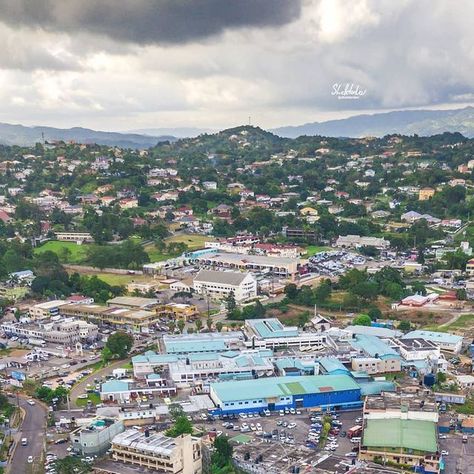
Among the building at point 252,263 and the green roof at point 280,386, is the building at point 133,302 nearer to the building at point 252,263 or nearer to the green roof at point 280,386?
the building at point 252,263

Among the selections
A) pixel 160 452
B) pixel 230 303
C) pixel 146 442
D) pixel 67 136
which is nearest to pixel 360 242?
pixel 230 303

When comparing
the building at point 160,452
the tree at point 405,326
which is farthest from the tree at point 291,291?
the building at point 160,452

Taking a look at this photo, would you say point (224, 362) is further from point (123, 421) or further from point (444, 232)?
point (444, 232)

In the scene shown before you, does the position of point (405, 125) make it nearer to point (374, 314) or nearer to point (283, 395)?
point (374, 314)

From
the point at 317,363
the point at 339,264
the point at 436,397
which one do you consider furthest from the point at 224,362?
the point at 339,264

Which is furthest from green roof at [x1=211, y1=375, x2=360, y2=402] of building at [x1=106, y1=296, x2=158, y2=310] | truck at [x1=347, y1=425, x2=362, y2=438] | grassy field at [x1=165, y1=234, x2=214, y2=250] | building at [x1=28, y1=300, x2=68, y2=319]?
grassy field at [x1=165, y1=234, x2=214, y2=250]

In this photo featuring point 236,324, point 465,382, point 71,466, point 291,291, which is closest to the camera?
point 71,466

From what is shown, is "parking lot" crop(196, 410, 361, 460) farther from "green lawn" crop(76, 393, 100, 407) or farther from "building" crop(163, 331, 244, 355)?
"building" crop(163, 331, 244, 355)
